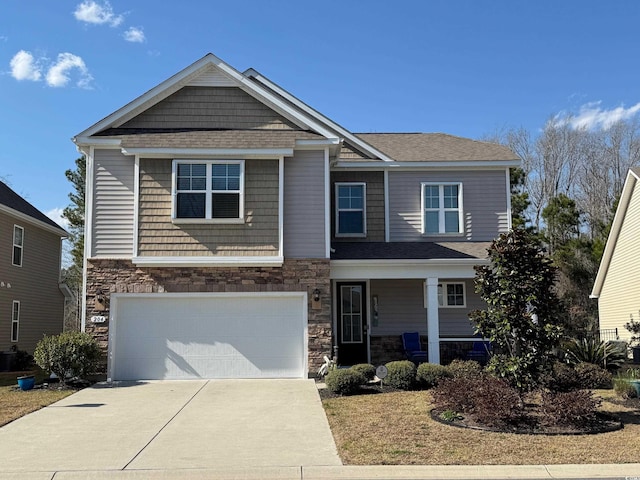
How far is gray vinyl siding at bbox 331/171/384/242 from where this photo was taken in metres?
17.7

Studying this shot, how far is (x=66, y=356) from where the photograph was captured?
45.1 feet

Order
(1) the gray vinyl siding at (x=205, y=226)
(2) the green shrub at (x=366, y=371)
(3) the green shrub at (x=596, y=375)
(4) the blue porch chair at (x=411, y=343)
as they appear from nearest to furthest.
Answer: (3) the green shrub at (x=596, y=375)
(2) the green shrub at (x=366, y=371)
(1) the gray vinyl siding at (x=205, y=226)
(4) the blue porch chair at (x=411, y=343)

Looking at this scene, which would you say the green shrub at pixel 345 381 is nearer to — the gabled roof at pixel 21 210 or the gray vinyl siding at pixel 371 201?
the gray vinyl siding at pixel 371 201

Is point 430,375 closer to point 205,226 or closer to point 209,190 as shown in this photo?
point 205,226

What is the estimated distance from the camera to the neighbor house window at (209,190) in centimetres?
1488

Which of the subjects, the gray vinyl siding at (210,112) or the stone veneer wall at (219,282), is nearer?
the stone veneer wall at (219,282)

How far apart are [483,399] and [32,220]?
17696 millimetres

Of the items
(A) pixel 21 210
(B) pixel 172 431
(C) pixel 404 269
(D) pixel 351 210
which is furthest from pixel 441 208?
(A) pixel 21 210

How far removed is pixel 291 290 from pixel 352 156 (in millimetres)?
5122

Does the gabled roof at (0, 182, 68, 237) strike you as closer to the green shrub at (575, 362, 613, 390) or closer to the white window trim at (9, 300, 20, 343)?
the white window trim at (9, 300, 20, 343)

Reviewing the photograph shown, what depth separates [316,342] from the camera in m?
15.0

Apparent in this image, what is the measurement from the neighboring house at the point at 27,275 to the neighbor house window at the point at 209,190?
8041 millimetres

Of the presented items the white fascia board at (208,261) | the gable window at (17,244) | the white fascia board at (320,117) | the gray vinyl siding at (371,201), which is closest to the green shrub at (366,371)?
the white fascia board at (208,261)

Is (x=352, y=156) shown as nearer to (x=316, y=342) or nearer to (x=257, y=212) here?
(x=257, y=212)
